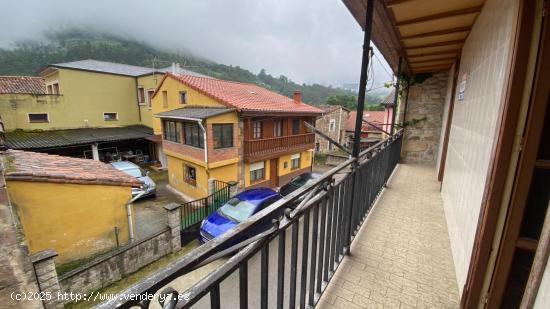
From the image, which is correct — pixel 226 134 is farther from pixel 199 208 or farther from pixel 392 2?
pixel 392 2

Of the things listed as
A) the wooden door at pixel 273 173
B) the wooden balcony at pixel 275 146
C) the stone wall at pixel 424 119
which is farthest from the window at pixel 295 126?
the stone wall at pixel 424 119

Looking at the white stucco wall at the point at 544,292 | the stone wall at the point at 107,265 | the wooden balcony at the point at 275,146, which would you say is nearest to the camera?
the white stucco wall at the point at 544,292

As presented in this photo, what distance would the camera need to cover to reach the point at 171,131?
11.4m

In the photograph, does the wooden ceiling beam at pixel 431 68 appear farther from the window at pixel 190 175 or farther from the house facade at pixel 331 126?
the house facade at pixel 331 126

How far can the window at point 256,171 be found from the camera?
11.4 metres

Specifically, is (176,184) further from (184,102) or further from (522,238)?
(522,238)

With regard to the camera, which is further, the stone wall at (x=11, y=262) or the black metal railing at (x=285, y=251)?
the stone wall at (x=11, y=262)

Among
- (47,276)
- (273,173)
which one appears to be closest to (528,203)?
(47,276)

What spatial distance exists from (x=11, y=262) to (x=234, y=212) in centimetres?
372

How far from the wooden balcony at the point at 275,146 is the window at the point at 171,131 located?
10.9 feet

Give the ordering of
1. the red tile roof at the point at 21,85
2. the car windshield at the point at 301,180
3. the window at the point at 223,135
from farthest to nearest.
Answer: the red tile roof at the point at 21,85
the window at the point at 223,135
the car windshield at the point at 301,180

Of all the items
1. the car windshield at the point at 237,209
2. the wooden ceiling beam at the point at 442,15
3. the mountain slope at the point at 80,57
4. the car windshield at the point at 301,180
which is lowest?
the car windshield at the point at 237,209

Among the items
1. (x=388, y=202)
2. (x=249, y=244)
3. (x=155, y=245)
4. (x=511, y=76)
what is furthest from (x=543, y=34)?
(x=155, y=245)

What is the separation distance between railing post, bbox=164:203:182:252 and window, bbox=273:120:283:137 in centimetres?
713
